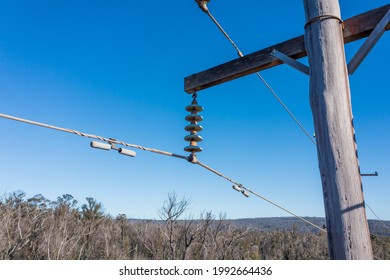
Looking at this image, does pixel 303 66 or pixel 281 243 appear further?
pixel 281 243

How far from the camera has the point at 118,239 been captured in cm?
3425

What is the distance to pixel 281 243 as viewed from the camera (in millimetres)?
42719

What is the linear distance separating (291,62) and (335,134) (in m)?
0.78

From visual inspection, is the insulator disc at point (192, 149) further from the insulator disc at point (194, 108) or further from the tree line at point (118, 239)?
the tree line at point (118, 239)

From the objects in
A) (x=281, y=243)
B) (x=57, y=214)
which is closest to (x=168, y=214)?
(x=57, y=214)

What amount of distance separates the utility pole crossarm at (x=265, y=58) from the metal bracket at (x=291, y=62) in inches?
2.8

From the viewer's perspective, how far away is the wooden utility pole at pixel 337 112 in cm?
162

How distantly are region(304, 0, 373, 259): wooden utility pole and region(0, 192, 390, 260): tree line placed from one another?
16.0 m

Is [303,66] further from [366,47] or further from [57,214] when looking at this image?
[57,214]

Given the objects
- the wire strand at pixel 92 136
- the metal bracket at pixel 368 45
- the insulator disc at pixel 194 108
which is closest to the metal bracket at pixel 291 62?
the metal bracket at pixel 368 45

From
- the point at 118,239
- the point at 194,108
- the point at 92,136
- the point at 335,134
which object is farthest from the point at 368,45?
the point at 118,239

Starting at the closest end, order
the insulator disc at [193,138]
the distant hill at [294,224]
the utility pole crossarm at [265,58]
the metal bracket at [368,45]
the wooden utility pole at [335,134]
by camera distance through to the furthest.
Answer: the wooden utility pole at [335,134], the metal bracket at [368,45], the utility pole crossarm at [265,58], the insulator disc at [193,138], the distant hill at [294,224]

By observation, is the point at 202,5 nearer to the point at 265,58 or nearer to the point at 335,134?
the point at 265,58
